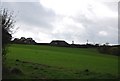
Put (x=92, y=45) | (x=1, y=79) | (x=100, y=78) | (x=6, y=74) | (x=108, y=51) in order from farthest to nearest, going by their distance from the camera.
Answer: (x=92, y=45) → (x=108, y=51) → (x=100, y=78) → (x=6, y=74) → (x=1, y=79)

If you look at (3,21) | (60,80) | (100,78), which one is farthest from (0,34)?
(100,78)

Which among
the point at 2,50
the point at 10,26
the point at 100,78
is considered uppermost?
the point at 10,26

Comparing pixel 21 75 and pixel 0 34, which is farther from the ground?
pixel 0 34

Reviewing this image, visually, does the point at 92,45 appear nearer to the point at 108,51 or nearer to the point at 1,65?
the point at 108,51

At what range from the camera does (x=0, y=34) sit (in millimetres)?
23641


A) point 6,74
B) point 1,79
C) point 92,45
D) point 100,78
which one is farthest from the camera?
point 92,45

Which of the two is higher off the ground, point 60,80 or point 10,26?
point 10,26

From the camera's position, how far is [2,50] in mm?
24422

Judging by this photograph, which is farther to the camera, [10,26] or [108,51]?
[108,51]

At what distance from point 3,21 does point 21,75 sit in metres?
4.83

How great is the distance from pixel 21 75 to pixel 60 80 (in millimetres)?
3413

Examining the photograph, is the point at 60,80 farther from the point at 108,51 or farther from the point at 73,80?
the point at 108,51

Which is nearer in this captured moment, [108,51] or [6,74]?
[6,74]

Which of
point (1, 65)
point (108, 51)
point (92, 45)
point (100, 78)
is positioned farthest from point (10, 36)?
point (92, 45)
